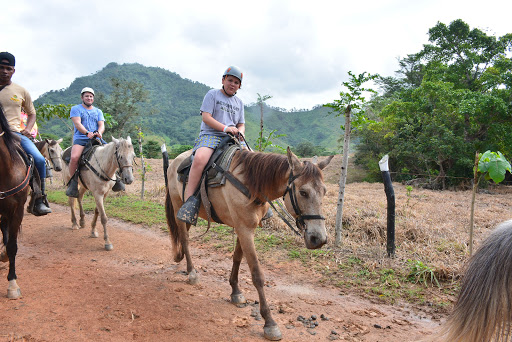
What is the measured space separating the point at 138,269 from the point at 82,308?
1.57m

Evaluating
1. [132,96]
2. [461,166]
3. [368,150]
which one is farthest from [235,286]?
[132,96]

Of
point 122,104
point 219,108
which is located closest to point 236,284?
point 219,108

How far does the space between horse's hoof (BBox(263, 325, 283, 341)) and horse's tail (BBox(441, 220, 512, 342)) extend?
4.88 ft

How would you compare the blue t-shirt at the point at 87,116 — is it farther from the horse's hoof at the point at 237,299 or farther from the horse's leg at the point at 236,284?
the horse's hoof at the point at 237,299

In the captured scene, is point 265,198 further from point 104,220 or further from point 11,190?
point 104,220

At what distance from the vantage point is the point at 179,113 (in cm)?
9106

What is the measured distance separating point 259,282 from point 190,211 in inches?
48.9

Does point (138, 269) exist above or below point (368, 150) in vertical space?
below

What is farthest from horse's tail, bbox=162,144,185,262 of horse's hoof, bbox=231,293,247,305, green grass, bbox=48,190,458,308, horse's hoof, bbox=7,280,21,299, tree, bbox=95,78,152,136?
tree, bbox=95,78,152,136

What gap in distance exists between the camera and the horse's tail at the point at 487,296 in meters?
2.03

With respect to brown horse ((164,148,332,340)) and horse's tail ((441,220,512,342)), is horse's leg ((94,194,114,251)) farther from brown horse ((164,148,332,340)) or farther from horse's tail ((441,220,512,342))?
horse's tail ((441,220,512,342))

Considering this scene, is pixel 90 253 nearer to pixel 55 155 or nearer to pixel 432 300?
pixel 432 300

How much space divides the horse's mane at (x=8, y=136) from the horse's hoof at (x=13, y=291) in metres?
1.63

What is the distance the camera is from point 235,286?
12.6 feet
